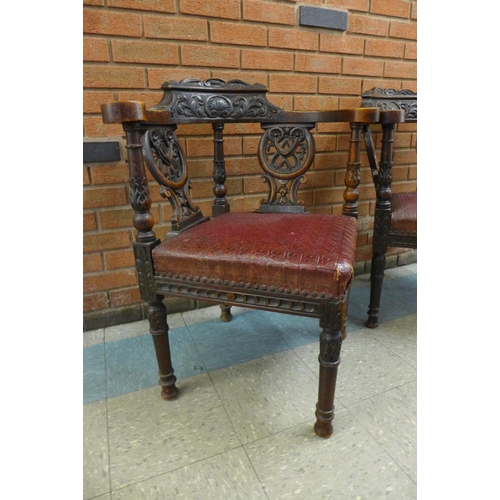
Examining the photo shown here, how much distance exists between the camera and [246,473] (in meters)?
1.00

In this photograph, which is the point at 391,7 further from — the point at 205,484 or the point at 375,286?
the point at 205,484

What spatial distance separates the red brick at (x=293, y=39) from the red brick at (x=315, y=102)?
222mm

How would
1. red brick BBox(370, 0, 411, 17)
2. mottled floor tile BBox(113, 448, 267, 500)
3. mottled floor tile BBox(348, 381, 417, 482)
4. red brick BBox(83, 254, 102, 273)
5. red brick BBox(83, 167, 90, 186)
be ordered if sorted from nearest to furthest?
mottled floor tile BBox(113, 448, 267, 500), mottled floor tile BBox(348, 381, 417, 482), red brick BBox(83, 167, 90, 186), red brick BBox(83, 254, 102, 273), red brick BBox(370, 0, 411, 17)

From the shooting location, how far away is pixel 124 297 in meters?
1.73

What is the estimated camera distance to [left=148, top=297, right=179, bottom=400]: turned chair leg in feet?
3.91

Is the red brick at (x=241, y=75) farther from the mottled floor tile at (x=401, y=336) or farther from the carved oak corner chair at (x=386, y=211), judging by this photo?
the mottled floor tile at (x=401, y=336)

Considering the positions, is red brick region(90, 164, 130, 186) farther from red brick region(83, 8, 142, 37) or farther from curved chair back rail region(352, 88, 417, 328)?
curved chair back rail region(352, 88, 417, 328)

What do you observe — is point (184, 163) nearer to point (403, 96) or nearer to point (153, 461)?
point (153, 461)

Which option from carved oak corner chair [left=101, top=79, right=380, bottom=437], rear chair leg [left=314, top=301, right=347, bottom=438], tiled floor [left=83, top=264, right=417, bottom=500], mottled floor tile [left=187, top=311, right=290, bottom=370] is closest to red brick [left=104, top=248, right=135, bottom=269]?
tiled floor [left=83, top=264, right=417, bottom=500]

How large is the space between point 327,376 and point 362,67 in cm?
162

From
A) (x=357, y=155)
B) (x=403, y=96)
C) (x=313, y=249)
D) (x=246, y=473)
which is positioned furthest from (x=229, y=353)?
(x=403, y=96)

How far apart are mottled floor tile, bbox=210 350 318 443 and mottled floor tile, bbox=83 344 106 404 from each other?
0.42m

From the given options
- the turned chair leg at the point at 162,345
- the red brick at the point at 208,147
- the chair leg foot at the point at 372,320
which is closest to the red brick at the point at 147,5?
the red brick at the point at 208,147

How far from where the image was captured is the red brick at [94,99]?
1432 mm
